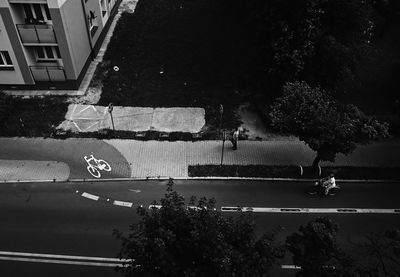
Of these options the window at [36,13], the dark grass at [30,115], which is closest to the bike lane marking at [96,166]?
the dark grass at [30,115]

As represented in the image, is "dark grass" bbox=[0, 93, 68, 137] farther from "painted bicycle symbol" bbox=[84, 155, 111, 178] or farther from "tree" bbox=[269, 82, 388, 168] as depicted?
"tree" bbox=[269, 82, 388, 168]

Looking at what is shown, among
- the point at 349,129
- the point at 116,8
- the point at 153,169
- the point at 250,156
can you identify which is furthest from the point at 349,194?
the point at 116,8

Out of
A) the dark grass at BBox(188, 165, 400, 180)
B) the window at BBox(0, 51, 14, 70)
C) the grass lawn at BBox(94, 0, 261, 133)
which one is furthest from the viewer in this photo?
the grass lawn at BBox(94, 0, 261, 133)

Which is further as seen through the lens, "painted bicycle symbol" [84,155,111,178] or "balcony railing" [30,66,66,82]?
"balcony railing" [30,66,66,82]

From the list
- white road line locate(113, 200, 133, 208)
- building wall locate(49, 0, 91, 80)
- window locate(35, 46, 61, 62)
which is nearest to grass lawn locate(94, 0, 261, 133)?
building wall locate(49, 0, 91, 80)

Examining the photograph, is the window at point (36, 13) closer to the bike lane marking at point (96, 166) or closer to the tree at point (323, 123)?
the bike lane marking at point (96, 166)

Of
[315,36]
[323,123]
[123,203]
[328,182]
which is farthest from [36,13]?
[328,182]

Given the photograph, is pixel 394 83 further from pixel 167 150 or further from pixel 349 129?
pixel 167 150
